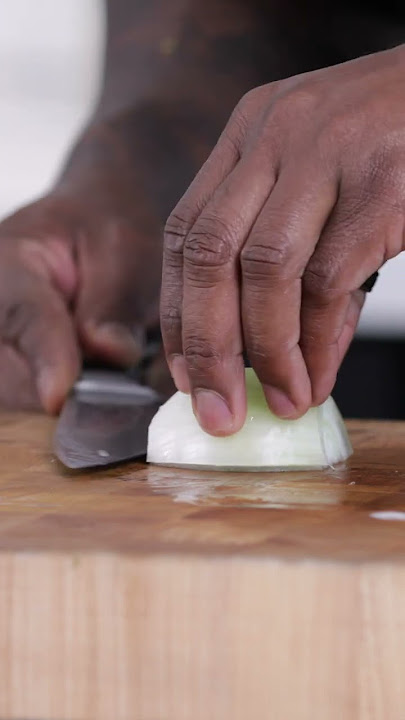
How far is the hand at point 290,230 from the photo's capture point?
2.79 ft

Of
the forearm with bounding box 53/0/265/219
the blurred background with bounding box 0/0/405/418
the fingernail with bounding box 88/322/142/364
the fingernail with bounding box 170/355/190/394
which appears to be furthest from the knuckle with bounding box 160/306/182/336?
the blurred background with bounding box 0/0/405/418

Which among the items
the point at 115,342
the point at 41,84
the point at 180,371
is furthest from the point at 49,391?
the point at 41,84

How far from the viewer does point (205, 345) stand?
0.92m

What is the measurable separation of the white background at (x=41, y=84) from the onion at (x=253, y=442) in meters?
2.30

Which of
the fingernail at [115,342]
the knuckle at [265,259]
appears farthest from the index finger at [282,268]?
the fingernail at [115,342]

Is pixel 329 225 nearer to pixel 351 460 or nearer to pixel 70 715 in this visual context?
pixel 351 460

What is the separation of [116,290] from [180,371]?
0.68 metres

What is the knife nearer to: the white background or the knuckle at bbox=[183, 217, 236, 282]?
the knuckle at bbox=[183, 217, 236, 282]

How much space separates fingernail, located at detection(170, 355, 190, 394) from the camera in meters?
1.02

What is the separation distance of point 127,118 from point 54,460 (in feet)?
3.23

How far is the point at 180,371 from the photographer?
3.38 feet

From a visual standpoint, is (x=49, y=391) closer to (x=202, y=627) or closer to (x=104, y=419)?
(x=104, y=419)

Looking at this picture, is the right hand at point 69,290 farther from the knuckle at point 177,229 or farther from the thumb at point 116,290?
the knuckle at point 177,229

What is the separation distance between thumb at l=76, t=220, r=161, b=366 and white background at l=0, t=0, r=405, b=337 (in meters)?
1.54
